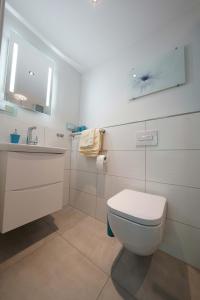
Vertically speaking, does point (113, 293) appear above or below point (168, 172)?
below

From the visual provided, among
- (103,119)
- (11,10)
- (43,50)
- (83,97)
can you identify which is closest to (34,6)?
(11,10)

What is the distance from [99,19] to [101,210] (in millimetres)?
1935

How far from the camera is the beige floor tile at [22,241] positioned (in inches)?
33.7

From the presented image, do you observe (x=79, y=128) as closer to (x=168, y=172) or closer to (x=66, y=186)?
(x=66, y=186)

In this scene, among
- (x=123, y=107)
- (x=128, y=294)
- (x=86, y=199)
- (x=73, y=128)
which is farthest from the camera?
(x=73, y=128)

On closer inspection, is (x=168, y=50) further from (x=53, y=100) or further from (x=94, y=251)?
(x=94, y=251)

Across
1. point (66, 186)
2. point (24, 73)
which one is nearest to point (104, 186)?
point (66, 186)

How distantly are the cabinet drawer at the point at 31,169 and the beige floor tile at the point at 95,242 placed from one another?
0.53m

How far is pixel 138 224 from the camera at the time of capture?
63cm

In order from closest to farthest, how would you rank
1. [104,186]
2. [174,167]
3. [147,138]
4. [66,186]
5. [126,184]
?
[174,167] → [147,138] → [126,184] → [104,186] → [66,186]

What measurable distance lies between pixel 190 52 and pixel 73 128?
1457mm

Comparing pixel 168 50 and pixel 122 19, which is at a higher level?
pixel 122 19

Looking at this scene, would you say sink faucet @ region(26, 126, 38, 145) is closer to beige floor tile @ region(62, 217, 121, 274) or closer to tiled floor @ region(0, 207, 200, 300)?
tiled floor @ region(0, 207, 200, 300)

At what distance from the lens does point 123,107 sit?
1410mm
